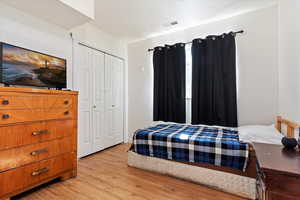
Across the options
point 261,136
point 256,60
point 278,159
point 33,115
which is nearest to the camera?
point 278,159

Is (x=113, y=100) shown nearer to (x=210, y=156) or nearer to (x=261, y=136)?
(x=210, y=156)

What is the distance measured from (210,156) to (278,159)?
102 cm

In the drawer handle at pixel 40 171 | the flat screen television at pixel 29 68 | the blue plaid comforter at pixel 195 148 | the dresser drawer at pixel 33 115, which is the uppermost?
the flat screen television at pixel 29 68

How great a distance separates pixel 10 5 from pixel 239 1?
3162mm

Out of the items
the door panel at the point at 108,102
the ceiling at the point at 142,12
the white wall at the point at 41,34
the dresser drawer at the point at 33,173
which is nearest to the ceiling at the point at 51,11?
the ceiling at the point at 142,12

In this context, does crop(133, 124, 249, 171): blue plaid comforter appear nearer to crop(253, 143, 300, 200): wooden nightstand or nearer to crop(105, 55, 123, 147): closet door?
crop(253, 143, 300, 200): wooden nightstand

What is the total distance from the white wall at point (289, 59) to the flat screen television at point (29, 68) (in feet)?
9.82

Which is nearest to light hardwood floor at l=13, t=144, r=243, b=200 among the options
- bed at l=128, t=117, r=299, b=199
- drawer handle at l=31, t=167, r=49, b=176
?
bed at l=128, t=117, r=299, b=199

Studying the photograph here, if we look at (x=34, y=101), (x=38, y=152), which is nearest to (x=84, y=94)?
(x=34, y=101)

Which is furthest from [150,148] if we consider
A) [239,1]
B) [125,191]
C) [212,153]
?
[239,1]

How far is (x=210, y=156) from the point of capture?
1.88 metres

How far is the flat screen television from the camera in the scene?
1.72 m

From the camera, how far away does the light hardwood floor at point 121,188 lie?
169cm

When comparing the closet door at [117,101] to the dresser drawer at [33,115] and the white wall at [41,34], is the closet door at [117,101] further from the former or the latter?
the dresser drawer at [33,115]
